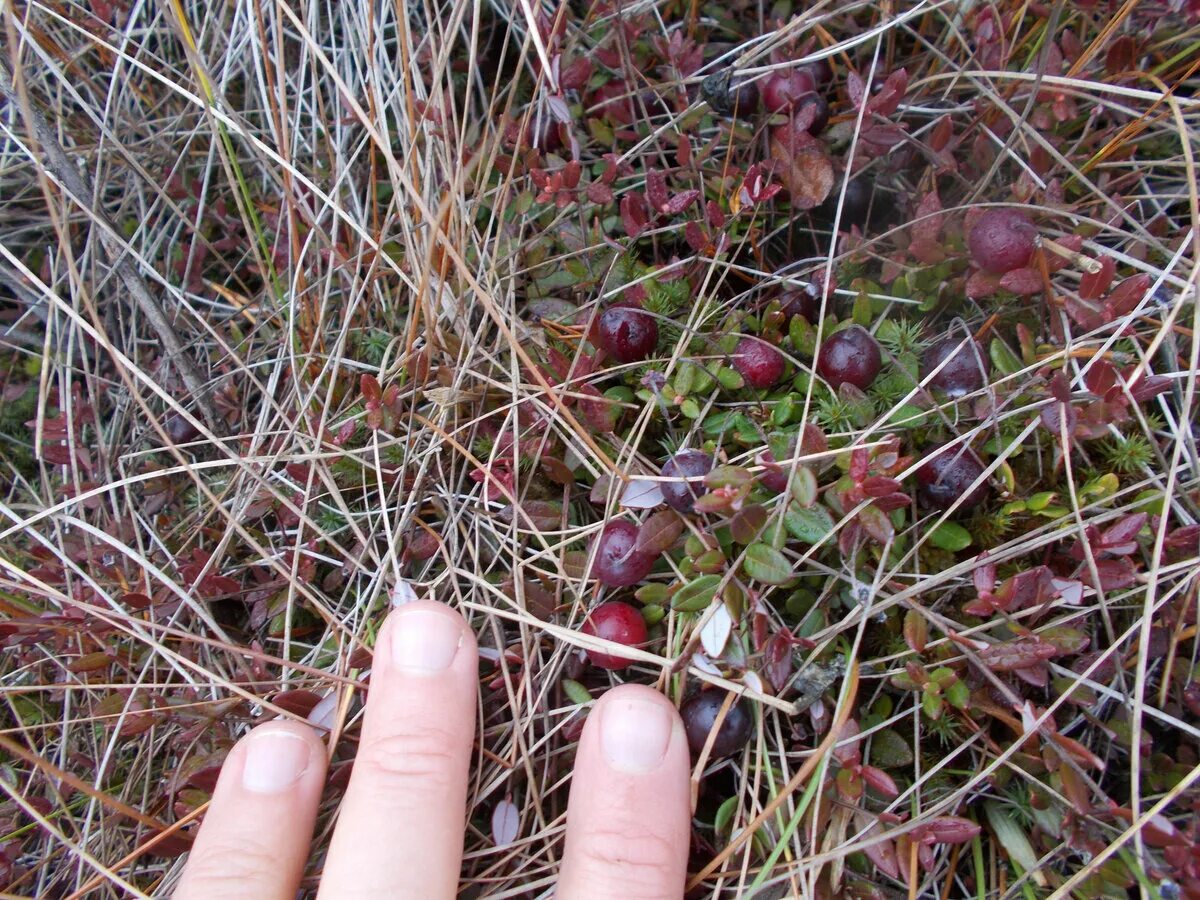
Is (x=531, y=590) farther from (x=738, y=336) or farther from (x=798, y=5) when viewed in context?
(x=798, y=5)

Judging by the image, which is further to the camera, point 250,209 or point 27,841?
point 250,209

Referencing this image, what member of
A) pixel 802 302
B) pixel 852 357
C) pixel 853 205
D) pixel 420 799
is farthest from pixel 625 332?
pixel 420 799

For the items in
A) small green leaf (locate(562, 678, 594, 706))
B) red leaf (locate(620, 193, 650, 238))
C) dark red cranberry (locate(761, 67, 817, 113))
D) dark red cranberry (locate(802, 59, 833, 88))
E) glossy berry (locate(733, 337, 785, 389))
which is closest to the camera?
small green leaf (locate(562, 678, 594, 706))

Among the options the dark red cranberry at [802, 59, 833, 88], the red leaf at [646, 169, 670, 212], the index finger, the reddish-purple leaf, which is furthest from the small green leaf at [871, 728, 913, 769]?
the dark red cranberry at [802, 59, 833, 88]

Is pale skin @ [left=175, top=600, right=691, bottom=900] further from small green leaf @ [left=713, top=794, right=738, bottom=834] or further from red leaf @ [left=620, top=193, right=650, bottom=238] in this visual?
red leaf @ [left=620, top=193, right=650, bottom=238]

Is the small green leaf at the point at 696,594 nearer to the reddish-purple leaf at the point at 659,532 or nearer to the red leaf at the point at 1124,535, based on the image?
the reddish-purple leaf at the point at 659,532

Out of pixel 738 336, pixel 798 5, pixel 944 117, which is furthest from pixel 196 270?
pixel 944 117
